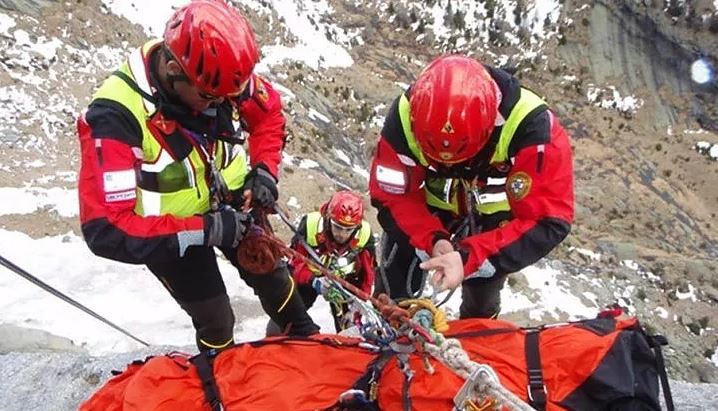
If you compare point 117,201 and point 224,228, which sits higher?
point 117,201

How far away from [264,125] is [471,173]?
1.16 meters

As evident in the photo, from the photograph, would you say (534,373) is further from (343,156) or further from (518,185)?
(343,156)

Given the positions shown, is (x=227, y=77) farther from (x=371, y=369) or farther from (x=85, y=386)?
(x=85, y=386)

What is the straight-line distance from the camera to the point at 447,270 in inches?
118

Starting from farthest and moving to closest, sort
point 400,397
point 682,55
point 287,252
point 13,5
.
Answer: point 682,55 → point 13,5 → point 287,252 → point 400,397

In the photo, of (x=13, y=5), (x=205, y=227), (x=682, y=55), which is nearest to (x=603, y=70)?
(x=682, y=55)

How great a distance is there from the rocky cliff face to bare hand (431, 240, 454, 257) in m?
6.92

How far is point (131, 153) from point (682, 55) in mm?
28486

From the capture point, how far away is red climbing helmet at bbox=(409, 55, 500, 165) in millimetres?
2732

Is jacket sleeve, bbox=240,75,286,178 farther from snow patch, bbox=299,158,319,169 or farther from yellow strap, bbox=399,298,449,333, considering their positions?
snow patch, bbox=299,158,319,169

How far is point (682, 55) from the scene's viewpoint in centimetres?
2698

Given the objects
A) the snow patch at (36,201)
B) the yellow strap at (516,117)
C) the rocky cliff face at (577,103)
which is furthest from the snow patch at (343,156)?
the yellow strap at (516,117)

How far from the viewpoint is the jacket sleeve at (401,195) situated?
3.29m

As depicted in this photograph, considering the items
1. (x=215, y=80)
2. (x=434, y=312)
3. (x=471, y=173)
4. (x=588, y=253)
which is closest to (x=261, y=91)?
(x=215, y=80)
